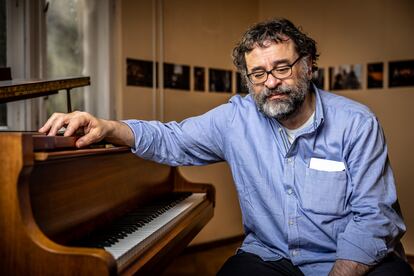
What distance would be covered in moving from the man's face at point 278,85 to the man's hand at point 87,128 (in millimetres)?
567

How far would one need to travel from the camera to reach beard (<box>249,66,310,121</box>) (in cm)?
183

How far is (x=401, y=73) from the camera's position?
4.32 m

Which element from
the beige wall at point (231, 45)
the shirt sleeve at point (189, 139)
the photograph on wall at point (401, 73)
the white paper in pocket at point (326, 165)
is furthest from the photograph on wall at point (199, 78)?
the white paper in pocket at point (326, 165)

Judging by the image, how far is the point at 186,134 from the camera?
204 cm

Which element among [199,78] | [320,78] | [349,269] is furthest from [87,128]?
[320,78]

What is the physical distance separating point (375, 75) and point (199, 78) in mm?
1706

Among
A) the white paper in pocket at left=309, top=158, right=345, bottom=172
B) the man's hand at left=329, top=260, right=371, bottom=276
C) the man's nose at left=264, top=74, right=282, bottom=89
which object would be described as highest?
the man's nose at left=264, top=74, right=282, bottom=89

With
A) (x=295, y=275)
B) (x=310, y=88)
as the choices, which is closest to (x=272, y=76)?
(x=310, y=88)

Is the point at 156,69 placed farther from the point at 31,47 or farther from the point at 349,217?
the point at 349,217

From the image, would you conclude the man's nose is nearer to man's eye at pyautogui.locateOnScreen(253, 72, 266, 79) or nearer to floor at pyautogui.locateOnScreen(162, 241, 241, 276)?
man's eye at pyautogui.locateOnScreen(253, 72, 266, 79)

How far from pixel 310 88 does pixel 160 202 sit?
3.08 feet

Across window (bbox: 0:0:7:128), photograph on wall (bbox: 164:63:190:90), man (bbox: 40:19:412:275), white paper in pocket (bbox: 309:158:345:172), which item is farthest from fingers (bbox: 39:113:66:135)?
photograph on wall (bbox: 164:63:190:90)

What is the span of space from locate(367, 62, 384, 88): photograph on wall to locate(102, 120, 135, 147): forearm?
328 centimetres

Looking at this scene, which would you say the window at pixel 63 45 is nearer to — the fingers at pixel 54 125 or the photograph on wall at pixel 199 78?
the photograph on wall at pixel 199 78
